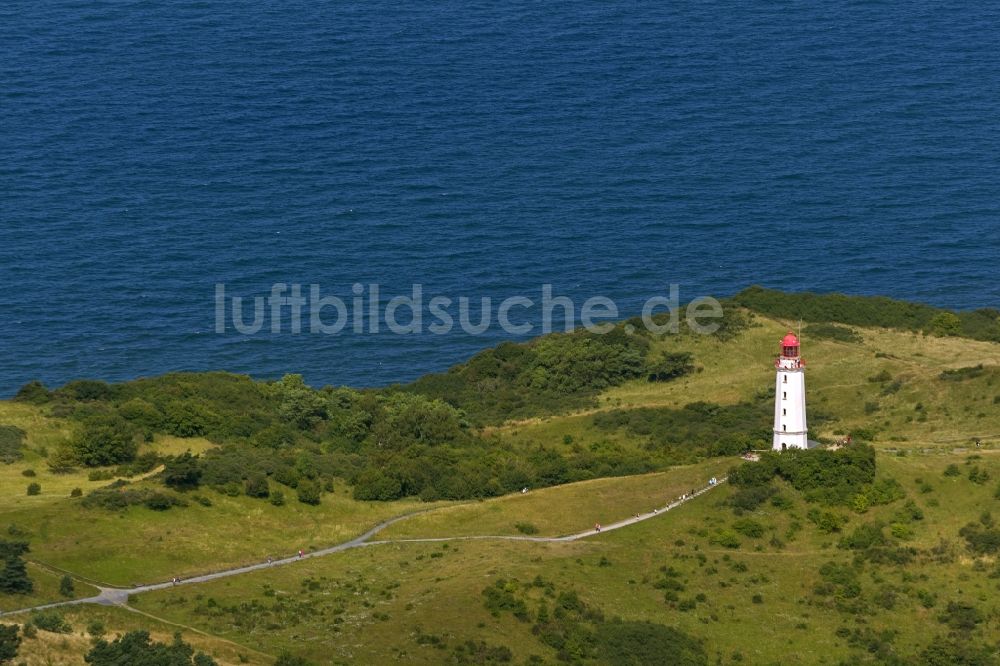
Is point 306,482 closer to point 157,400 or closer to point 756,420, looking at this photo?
→ point 157,400

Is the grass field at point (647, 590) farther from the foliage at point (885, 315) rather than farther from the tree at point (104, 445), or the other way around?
the foliage at point (885, 315)

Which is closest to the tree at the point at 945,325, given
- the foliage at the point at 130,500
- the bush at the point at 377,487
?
the bush at the point at 377,487

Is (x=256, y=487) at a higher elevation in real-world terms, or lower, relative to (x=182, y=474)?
lower

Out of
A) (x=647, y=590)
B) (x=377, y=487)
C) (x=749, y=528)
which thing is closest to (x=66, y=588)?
(x=647, y=590)

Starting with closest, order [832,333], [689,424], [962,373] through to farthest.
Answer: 1. [689,424]
2. [962,373]
3. [832,333]

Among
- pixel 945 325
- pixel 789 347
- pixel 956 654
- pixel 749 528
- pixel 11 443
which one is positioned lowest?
pixel 956 654

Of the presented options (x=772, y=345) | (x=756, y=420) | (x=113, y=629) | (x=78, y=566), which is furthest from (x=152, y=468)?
(x=772, y=345)

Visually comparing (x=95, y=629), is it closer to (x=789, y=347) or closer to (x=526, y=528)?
(x=526, y=528)
